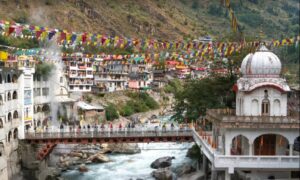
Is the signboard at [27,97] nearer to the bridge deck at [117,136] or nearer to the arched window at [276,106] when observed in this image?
the bridge deck at [117,136]

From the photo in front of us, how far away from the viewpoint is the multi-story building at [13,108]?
44.0m

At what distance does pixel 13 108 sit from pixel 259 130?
27.5 metres

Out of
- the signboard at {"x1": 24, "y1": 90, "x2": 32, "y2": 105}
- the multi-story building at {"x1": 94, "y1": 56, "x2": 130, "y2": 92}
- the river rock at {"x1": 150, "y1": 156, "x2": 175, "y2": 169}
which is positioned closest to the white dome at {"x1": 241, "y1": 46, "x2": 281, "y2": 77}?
the river rock at {"x1": 150, "y1": 156, "x2": 175, "y2": 169}

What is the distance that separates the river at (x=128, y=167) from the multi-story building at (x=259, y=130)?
53.9 ft

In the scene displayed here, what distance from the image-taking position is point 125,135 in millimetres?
46188

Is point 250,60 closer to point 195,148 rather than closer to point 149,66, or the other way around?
point 195,148

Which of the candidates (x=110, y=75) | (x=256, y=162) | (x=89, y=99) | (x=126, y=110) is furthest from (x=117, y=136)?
(x=110, y=75)

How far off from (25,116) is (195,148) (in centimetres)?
2075

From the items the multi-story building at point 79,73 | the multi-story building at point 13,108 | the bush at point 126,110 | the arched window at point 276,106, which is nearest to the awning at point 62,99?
the multi-story building at point 13,108

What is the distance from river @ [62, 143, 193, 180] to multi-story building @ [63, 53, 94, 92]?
2684 centimetres

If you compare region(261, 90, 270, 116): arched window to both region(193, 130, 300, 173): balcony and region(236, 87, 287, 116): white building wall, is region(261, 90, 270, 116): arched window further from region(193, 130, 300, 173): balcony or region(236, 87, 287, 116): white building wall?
region(193, 130, 300, 173): balcony

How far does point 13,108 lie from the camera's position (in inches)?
1881

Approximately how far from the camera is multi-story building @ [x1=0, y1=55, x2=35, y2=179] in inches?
1731

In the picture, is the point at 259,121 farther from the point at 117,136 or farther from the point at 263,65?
the point at 117,136
